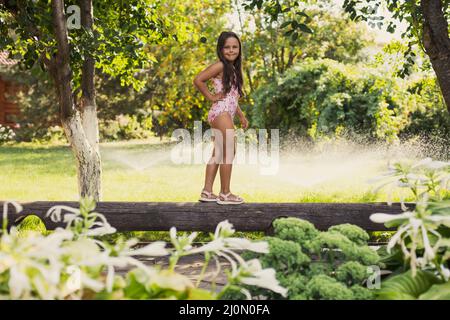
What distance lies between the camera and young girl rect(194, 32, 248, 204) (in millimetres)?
4555

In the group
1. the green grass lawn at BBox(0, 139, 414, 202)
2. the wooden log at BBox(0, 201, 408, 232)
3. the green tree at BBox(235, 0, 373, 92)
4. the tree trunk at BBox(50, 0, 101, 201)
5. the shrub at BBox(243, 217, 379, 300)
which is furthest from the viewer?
the green tree at BBox(235, 0, 373, 92)

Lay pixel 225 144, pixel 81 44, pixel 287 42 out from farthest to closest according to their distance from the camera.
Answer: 1. pixel 287 42
2. pixel 81 44
3. pixel 225 144

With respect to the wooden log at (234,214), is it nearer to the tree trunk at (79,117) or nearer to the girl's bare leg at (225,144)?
the girl's bare leg at (225,144)

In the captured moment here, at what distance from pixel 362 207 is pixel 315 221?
39 centimetres

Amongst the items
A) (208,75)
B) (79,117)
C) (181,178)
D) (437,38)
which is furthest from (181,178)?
(437,38)

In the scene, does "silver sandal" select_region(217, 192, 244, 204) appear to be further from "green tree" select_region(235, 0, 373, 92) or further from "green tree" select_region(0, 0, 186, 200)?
"green tree" select_region(235, 0, 373, 92)

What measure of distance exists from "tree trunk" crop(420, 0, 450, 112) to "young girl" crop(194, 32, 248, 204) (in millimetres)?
1528

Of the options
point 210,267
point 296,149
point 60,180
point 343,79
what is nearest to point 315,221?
point 210,267

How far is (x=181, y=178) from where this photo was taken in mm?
11789

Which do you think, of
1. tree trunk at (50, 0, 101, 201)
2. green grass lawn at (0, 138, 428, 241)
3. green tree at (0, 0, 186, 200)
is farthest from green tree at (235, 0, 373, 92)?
tree trunk at (50, 0, 101, 201)

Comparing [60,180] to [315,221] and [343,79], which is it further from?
[315,221]

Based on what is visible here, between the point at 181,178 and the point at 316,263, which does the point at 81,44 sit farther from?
the point at 181,178

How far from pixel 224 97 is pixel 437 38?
5.87 ft

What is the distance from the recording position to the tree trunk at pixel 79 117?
5.13 meters
